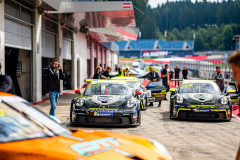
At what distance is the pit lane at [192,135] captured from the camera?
546cm

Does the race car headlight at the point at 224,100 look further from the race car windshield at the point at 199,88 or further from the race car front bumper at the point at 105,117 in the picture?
the race car front bumper at the point at 105,117

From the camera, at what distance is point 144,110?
11875 mm

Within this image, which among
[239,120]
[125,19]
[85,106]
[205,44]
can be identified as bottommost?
[239,120]

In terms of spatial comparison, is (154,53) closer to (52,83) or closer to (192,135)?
(52,83)

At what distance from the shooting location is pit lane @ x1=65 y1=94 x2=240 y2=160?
17.9 feet

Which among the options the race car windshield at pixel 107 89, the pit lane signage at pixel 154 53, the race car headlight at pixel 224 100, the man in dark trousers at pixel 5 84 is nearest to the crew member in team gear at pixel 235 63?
the man in dark trousers at pixel 5 84

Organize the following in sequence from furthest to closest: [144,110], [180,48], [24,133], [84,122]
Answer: [180,48]
[144,110]
[84,122]
[24,133]

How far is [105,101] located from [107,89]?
0.80 m

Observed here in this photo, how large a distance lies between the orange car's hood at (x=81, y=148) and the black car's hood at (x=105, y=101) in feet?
14.5

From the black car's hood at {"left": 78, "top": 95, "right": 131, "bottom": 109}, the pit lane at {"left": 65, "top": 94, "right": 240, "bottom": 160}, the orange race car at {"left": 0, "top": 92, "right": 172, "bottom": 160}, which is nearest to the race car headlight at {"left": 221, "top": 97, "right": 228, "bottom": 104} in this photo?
the pit lane at {"left": 65, "top": 94, "right": 240, "bottom": 160}

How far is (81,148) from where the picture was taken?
2.93 metres

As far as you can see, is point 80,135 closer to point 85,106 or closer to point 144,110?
point 85,106

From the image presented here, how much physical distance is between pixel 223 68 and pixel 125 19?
623 inches

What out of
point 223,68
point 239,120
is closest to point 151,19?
point 223,68
